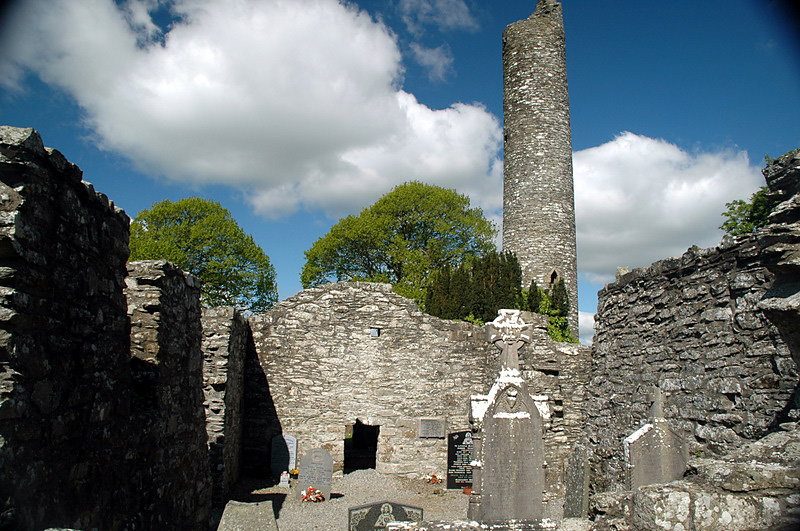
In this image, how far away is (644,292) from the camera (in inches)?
273

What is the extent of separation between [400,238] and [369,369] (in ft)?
41.8

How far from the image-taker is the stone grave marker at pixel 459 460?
37.6 feet

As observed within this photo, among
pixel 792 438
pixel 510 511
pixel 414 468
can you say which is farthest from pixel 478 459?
pixel 414 468

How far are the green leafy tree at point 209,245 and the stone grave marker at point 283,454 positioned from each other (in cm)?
1153

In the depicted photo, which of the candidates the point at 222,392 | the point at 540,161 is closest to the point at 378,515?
the point at 222,392

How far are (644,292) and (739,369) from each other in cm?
209

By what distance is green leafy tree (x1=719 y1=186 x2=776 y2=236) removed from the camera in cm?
1706

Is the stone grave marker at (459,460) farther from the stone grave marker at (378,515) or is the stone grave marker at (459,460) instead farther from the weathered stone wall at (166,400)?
the weathered stone wall at (166,400)

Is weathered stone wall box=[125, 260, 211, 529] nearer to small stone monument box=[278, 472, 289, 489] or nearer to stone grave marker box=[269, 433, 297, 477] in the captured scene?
small stone monument box=[278, 472, 289, 489]

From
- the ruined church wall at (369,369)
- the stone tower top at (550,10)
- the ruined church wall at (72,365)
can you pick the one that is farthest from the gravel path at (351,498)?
the stone tower top at (550,10)

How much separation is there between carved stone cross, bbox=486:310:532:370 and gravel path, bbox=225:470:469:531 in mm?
3205

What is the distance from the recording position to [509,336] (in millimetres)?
6980

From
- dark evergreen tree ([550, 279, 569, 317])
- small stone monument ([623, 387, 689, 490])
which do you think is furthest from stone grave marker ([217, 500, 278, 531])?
dark evergreen tree ([550, 279, 569, 317])

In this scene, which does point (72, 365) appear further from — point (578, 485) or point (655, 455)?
point (578, 485)
